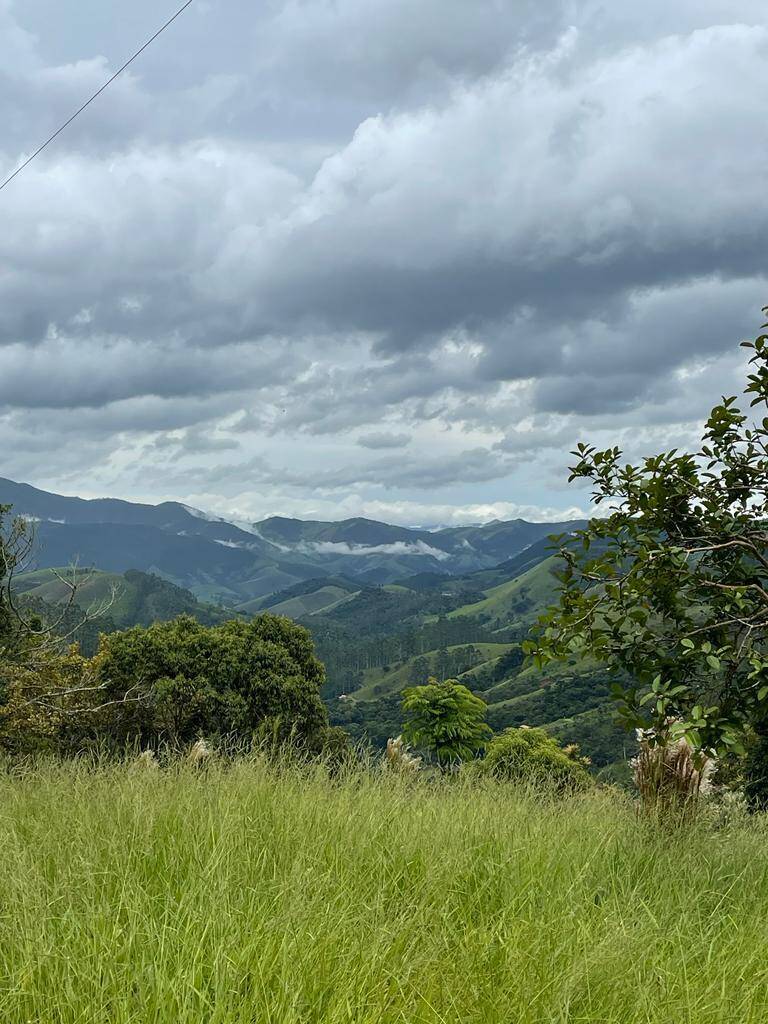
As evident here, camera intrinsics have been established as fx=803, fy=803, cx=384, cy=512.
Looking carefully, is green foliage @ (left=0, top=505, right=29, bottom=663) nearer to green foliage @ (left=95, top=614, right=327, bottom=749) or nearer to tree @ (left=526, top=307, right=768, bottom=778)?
tree @ (left=526, top=307, right=768, bottom=778)

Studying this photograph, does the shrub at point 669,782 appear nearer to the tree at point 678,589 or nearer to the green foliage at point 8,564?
the tree at point 678,589

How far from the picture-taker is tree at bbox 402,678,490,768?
1071 inches

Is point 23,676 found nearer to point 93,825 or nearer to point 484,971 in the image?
point 93,825

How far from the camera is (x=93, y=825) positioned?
598 cm

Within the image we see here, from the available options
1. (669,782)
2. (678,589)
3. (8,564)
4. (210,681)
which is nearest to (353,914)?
(678,589)

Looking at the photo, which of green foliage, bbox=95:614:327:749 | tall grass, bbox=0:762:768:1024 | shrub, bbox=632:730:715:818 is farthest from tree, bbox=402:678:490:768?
tall grass, bbox=0:762:768:1024

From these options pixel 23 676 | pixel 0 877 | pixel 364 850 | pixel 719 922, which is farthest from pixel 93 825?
pixel 23 676

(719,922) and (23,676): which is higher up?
(719,922)

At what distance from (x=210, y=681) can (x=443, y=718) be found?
14972 mm

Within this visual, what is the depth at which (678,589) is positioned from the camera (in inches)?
244

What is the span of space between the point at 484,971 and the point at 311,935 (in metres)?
0.98

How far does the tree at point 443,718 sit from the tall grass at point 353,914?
1993 cm

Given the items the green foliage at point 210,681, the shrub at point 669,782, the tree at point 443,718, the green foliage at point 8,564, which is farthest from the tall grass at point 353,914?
the green foliage at point 210,681

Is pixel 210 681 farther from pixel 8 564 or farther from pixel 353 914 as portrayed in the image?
pixel 353 914
